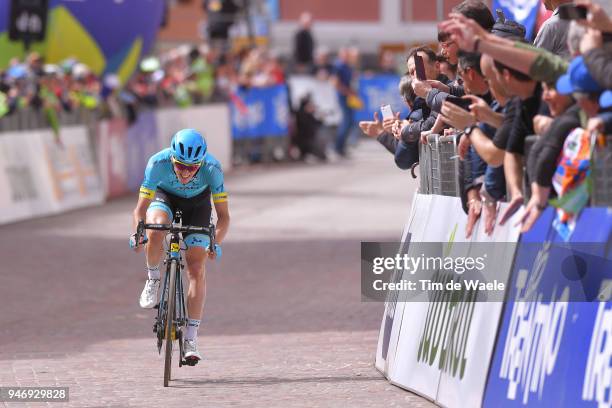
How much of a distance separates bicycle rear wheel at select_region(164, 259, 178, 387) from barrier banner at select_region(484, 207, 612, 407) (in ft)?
8.63

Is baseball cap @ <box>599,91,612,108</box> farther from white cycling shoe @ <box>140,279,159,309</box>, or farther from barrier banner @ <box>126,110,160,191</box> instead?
barrier banner @ <box>126,110,160,191</box>

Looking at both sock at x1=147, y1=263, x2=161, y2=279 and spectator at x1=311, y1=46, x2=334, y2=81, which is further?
spectator at x1=311, y1=46, x2=334, y2=81

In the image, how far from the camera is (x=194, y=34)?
66438 millimetres

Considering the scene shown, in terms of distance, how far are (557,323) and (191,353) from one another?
3.77 m

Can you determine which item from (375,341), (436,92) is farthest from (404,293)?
(375,341)

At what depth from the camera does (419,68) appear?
33.4 ft

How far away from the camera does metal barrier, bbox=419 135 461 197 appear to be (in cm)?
917

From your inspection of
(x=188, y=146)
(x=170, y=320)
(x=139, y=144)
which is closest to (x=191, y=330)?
(x=170, y=320)

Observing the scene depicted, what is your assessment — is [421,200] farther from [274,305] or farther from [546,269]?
[274,305]

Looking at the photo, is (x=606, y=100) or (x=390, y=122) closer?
(x=606, y=100)

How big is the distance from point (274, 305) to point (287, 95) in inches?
857

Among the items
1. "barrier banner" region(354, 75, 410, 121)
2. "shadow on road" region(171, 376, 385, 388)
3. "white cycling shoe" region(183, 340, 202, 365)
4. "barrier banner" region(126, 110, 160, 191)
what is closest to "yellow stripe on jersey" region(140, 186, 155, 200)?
"white cycling shoe" region(183, 340, 202, 365)

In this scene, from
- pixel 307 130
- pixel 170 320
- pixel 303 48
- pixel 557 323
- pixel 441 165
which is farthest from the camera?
pixel 303 48

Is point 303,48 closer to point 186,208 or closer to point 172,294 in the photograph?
point 186,208
